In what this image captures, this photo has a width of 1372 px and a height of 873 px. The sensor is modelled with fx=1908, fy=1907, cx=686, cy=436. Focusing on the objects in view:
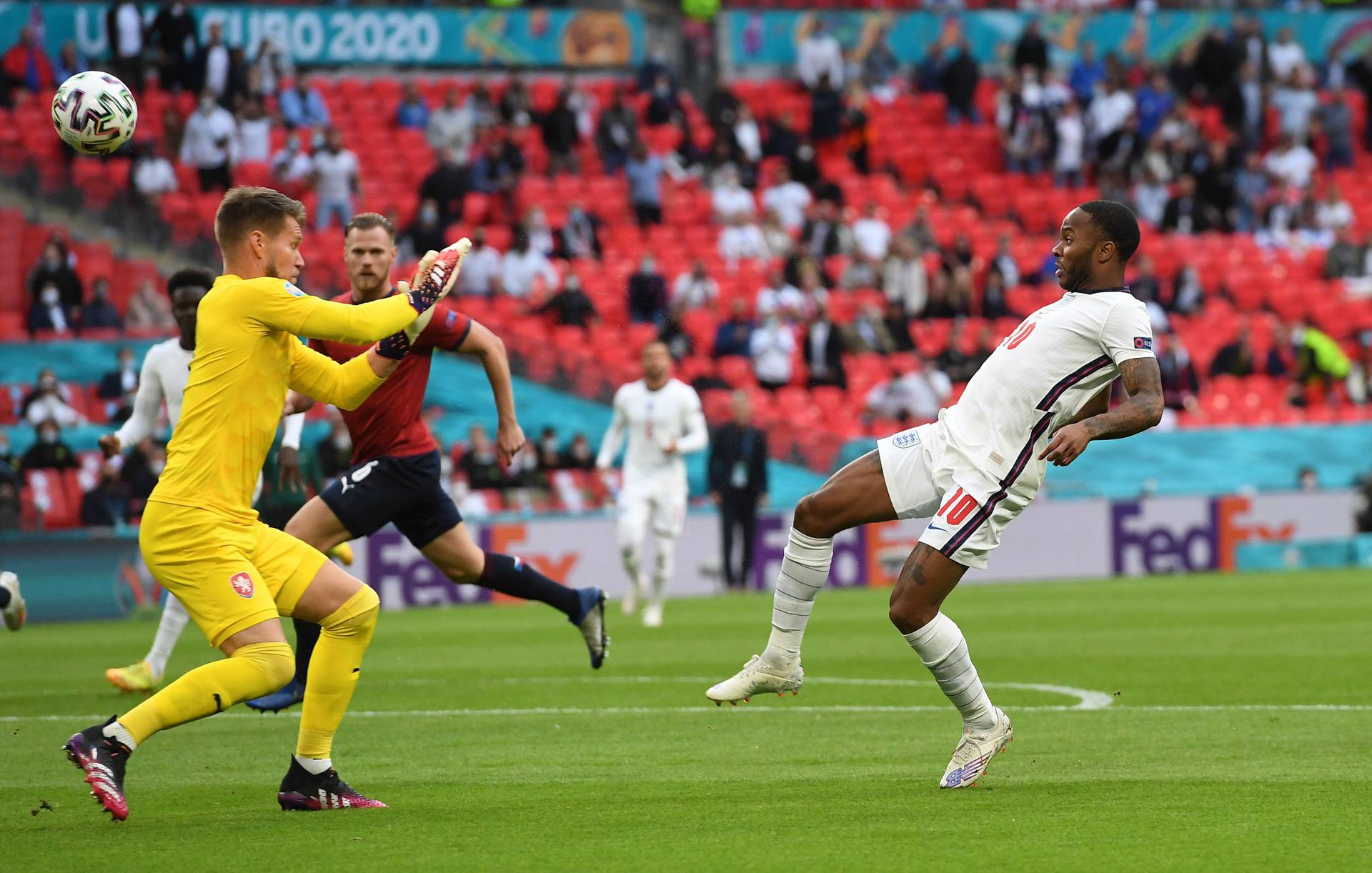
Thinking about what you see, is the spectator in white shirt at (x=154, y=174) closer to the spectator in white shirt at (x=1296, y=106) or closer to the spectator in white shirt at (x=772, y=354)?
the spectator in white shirt at (x=772, y=354)

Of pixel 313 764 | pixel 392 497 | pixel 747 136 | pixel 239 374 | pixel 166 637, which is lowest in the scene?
pixel 166 637

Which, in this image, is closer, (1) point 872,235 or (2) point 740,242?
(2) point 740,242

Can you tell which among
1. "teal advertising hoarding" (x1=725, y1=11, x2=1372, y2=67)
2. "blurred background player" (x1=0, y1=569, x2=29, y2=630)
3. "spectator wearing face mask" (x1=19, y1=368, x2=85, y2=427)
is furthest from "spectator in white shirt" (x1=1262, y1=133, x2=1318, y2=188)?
"blurred background player" (x1=0, y1=569, x2=29, y2=630)

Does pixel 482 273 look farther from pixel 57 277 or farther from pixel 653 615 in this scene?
pixel 653 615

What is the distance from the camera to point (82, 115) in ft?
27.3

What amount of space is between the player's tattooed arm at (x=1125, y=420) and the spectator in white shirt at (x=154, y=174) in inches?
716

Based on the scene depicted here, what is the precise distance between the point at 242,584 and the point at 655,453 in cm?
1084

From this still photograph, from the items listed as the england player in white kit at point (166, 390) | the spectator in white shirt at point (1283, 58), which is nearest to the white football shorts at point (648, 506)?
the england player in white kit at point (166, 390)

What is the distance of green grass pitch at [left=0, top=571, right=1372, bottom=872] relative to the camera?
19.5 feet

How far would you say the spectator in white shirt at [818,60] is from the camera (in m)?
30.4

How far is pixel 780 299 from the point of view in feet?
84.4

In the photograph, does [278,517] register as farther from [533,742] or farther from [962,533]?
[962,533]

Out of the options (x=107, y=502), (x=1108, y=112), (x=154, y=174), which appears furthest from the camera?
(x=1108, y=112)

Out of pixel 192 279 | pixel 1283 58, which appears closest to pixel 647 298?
pixel 1283 58
